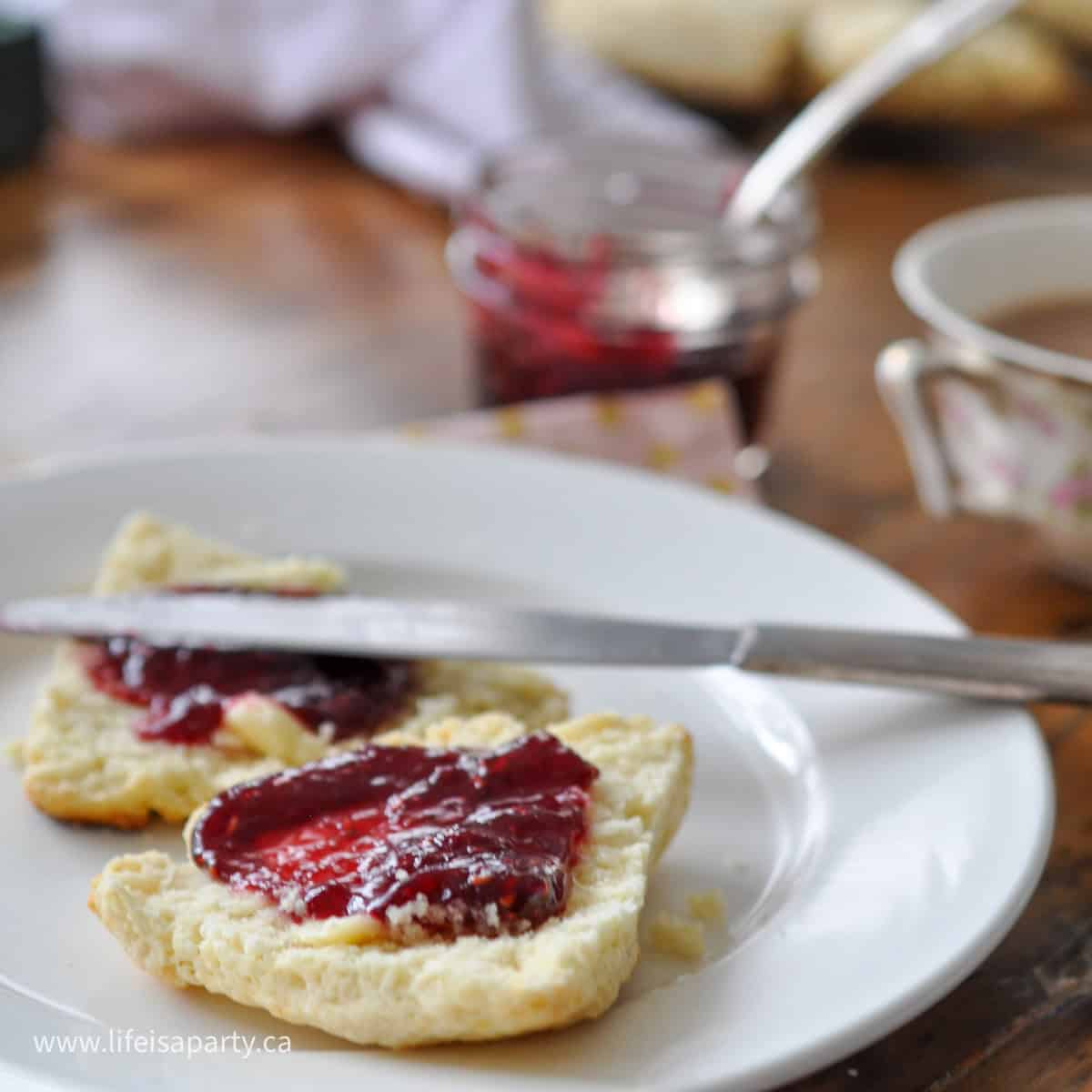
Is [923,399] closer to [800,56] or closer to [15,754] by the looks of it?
[15,754]

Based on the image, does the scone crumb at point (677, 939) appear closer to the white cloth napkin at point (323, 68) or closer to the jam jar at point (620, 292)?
the jam jar at point (620, 292)

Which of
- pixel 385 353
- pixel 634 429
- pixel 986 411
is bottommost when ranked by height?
pixel 385 353

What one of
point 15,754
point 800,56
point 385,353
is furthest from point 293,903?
point 800,56

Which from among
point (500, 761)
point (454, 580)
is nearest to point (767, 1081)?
point (500, 761)

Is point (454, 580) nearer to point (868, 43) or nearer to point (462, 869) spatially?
point (462, 869)

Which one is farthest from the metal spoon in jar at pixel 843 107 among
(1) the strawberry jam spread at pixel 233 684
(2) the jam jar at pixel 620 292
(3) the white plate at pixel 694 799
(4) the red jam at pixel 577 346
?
(1) the strawberry jam spread at pixel 233 684

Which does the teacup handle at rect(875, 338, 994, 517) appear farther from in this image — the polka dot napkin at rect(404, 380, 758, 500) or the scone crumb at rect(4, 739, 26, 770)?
the scone crumb at rect(4, 739, 26, 770)

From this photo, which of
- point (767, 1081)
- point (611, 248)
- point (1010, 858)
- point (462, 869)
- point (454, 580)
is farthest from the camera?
point (611, 248)
